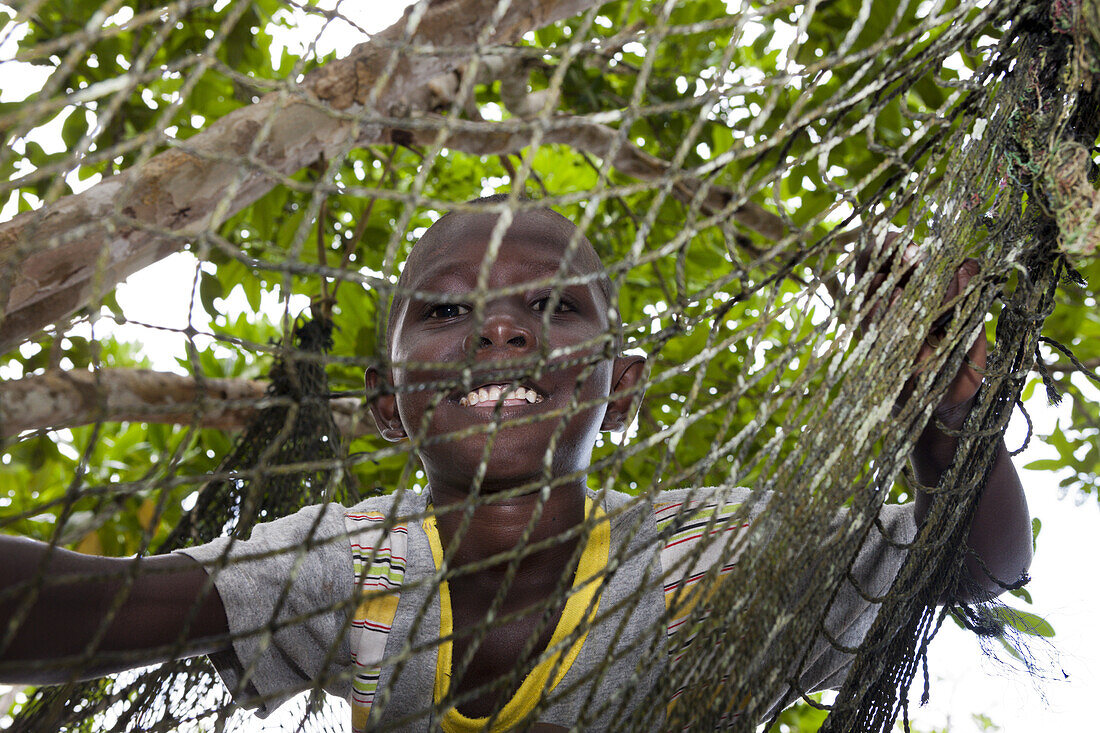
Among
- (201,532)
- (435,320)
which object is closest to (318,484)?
(201,532)

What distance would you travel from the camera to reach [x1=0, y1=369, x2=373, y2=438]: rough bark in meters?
0.49

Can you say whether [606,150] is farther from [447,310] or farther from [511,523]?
[511,523]

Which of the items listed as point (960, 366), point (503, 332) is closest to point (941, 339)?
point (960, 366)

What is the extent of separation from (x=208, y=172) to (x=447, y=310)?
1.15ft

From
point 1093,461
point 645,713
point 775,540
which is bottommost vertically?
point 645,713

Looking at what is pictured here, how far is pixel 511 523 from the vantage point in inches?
44.8

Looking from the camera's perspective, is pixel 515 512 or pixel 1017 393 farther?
pixel 515 512

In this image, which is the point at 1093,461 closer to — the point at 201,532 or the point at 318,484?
the point at 318,484

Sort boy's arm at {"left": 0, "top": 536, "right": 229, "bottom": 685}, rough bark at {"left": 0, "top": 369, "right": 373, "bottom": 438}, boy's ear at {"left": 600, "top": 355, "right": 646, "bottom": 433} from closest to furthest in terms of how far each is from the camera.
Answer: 1. rough bark at {"left": 0, "top": 369, "right": 373, "bottom": 438}
2. boy's arm at {"left": 0, "top": 536, "right": 229, "bottom": 685}
3. boy's ear at {"left": 600, "top": 355, "right": 646, "bottom": 433}

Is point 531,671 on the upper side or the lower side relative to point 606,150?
lower

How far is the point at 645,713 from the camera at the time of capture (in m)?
0.65

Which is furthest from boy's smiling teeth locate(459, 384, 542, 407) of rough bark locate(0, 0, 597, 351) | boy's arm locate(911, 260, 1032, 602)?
boy's arm locate(911, 260, 1032, 602)

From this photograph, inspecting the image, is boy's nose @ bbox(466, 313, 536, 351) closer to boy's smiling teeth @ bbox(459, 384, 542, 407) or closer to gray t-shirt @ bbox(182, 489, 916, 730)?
boy's smiling teeth @ bbox(459, 384, 542, 407)

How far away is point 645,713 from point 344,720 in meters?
0.84
